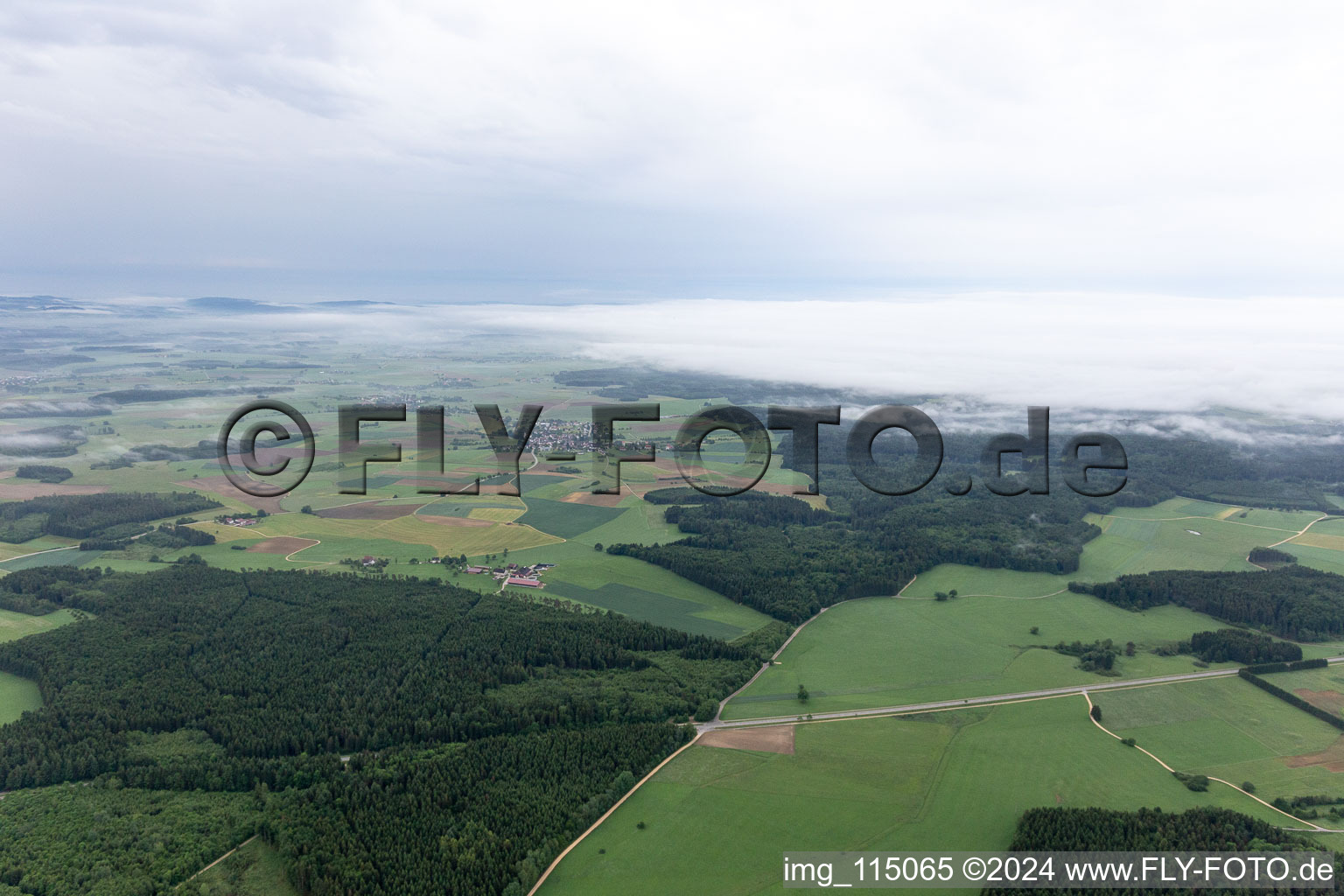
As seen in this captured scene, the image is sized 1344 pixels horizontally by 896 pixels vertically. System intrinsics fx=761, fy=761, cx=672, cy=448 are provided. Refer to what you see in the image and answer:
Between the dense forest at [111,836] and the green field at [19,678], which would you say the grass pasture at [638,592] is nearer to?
the green field at [19,678]

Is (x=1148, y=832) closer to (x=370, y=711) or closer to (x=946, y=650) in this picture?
(x=946, y=650)

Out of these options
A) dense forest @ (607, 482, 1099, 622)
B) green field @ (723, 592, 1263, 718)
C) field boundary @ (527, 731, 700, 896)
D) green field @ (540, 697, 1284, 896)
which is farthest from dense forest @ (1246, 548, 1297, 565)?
field boundary @ (527, 731, 700, 896)

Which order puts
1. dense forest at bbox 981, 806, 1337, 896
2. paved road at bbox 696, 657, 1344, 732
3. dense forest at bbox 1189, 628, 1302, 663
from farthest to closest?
dense forest at bbox 1189, 628, 1302, 663
paved road at bbox 696, 657, 1344, 732
dense forest at bbox 981, 806, 1337, 896

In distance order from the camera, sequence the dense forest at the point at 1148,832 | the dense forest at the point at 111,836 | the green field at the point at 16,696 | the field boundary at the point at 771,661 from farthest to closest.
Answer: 1. the field boundary at the point at 771,661
2. the green field at the point at 16,696
3. the dense forest at the point at 1148,832
4. the dense forest at the point at 111,836

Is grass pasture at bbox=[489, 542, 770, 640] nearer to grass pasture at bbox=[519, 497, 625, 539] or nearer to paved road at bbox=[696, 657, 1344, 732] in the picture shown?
grass pasture at bbox=[519, 497, 625, 539]

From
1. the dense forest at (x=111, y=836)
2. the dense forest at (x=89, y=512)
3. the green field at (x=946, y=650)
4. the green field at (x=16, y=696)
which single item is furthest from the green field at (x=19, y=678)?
the green field at (x=946, y=650)

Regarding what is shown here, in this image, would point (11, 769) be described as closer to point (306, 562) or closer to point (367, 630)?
Answer: point (367, 630)

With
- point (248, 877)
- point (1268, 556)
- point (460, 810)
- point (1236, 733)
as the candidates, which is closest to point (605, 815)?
point (460, 810)
